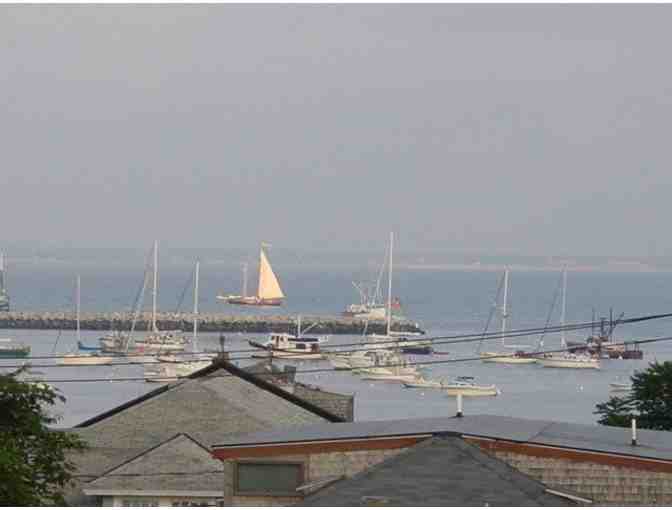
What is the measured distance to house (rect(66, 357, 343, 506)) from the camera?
21297mm

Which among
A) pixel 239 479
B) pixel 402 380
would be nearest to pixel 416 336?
pixel 402 380

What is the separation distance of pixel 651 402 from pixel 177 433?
39.9 ft

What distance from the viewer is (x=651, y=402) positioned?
34.0 meters

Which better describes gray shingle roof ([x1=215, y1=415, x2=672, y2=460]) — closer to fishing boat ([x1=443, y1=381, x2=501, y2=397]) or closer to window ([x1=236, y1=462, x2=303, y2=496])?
window ([x1=236, y1=462, x2=303, y2=496])

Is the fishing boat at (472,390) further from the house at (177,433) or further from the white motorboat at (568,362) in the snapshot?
the house at (177,433)

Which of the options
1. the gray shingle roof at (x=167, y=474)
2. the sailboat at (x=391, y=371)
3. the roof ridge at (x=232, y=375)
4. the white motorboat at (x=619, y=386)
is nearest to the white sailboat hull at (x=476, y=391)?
the sailboat at (x=391, y=371)

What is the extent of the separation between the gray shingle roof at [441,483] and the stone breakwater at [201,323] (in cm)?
13216

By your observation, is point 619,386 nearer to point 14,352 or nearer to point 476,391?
point 476,391

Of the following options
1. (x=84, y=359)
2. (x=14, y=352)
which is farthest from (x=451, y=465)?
(x=14, y=352)

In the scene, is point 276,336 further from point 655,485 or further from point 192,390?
point 655,485

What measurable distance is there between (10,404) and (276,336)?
100092mm

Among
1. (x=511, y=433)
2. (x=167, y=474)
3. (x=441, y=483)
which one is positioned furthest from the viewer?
(x=167, y=474)

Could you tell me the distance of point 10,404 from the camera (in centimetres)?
1898

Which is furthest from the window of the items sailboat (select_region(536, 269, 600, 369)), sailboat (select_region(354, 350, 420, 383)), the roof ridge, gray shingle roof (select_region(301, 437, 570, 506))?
sailboat (select_region(536, 269, 600, 369))
